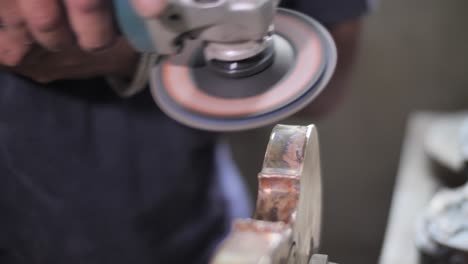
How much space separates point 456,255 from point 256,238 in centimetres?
36

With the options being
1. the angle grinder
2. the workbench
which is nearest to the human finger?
the angle grinder

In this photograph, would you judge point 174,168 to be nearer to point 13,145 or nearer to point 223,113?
point 13,145

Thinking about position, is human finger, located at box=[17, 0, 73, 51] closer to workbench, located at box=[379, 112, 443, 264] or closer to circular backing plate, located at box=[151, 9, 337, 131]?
circular backing plate, located at box=[151, 9, 337, 131]

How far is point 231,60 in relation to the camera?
43 cm

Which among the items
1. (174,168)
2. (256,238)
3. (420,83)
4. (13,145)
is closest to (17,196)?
(13,145)

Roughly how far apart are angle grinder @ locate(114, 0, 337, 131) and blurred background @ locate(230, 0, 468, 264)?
66cm

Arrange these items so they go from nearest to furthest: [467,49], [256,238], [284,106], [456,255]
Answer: [256,238] → [284,106] → [456,255] → [467,49]

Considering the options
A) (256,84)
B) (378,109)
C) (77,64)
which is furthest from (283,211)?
(378,109)

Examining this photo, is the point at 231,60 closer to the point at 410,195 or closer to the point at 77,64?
the point at 77,64

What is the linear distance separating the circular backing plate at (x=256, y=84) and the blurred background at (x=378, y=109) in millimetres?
658

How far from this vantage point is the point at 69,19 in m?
0.42

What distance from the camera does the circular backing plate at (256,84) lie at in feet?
1.37

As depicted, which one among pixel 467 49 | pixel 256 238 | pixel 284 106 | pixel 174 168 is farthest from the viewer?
pixel 467 49

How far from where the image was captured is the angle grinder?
1.28 feet
